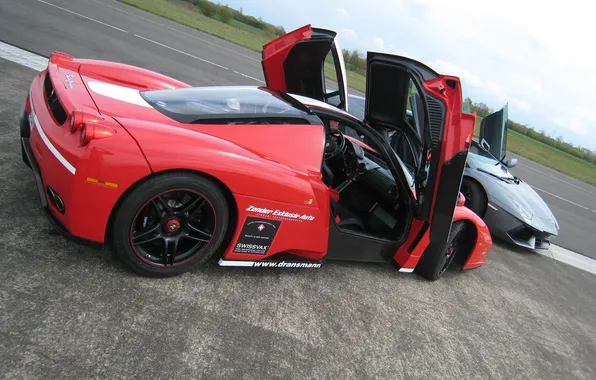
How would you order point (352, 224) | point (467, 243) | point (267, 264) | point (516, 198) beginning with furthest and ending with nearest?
point (516, 198), point (467, 243), point (352, 224), point (267, 264)

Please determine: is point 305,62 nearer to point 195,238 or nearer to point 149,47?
point 195,238

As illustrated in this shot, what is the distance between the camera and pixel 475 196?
5.81 m

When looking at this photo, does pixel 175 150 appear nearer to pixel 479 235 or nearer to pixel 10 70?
pixel 479 235

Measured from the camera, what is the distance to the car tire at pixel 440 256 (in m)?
3.82

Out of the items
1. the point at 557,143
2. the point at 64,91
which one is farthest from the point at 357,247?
the point at 557,143

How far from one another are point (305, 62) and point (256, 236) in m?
2.38

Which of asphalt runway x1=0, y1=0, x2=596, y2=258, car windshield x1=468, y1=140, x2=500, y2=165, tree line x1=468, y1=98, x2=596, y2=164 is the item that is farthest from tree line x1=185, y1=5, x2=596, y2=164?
car windshield x1=468, y1=140, x2=500, y2=165

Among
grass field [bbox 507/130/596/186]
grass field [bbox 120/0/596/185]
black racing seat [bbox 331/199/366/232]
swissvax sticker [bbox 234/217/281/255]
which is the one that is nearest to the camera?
swissvax sticker [bbox 234/217/281/255]

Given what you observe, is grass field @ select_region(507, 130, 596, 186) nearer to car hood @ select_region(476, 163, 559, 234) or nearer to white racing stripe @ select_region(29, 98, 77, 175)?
car hood @ select_region(476, 163, 559, 234)

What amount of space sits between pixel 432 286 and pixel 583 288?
9.63ft

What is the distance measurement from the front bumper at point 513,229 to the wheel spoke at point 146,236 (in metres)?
4.82

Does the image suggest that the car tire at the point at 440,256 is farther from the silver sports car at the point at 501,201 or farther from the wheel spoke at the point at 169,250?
the wheel spoke at the point at 169,250

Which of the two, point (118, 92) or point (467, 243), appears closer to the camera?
point (118, 92)

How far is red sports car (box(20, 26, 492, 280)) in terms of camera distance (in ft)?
7.34
